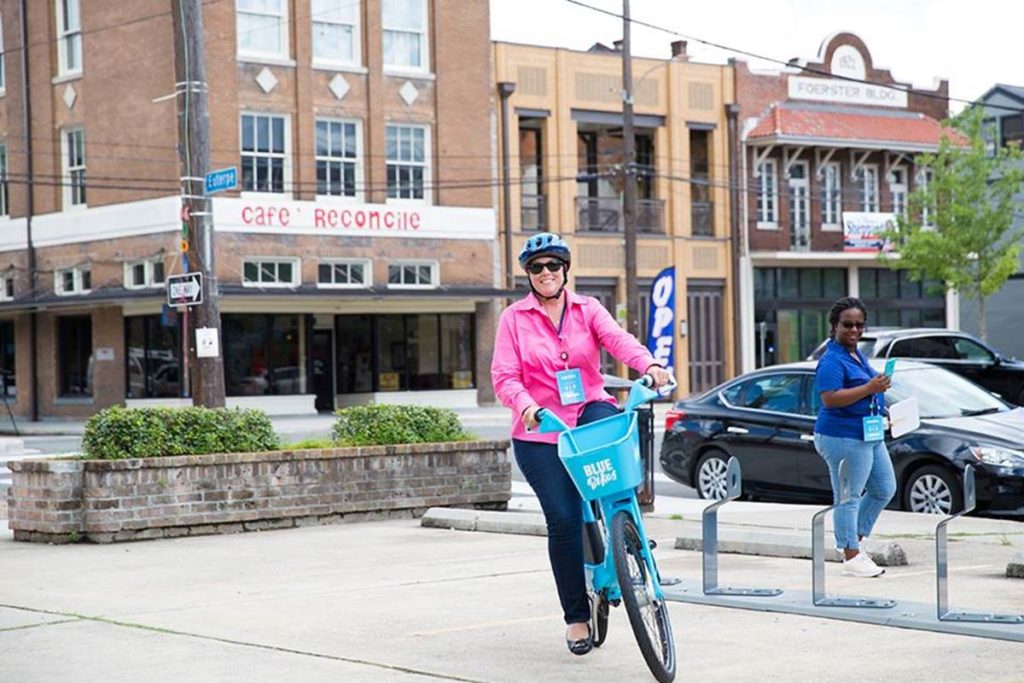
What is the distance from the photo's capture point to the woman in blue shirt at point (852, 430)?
9578mm

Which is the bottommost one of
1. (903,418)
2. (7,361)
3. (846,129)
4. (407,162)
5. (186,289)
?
(7,361)

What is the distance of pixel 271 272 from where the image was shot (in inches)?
1447

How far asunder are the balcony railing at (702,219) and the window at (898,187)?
7.09 m

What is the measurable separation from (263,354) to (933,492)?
25.6m

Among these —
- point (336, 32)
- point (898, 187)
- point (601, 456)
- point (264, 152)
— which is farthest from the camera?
point (898, 187)

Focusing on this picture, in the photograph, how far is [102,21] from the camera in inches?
1481

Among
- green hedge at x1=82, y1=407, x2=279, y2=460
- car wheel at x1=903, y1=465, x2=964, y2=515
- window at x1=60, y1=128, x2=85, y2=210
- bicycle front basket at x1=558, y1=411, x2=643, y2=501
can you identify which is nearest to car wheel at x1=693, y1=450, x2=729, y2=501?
car wheel at x1=903, y1=465, x2=964, y2=515

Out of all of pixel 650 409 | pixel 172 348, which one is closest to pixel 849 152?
pixel 172 348

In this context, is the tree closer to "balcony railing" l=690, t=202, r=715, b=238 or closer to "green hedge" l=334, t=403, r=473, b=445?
"balcony railing" l=690, t=202, r=715, b=238

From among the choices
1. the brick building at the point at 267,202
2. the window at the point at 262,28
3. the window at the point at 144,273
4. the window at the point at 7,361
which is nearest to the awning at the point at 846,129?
the brick building at the point at 267,202

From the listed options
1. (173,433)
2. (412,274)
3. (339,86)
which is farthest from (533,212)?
(173,433)

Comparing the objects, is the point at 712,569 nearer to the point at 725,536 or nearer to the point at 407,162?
the point at 725,536

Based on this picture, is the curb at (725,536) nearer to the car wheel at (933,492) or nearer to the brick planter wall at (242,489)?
the brick planter wall at (242,489)

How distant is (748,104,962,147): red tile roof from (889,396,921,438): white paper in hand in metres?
35.6
